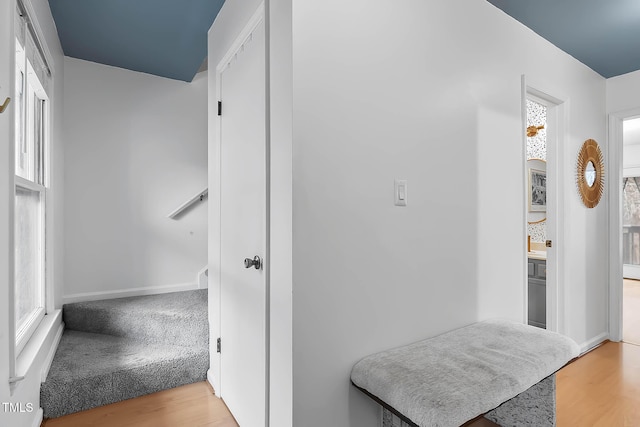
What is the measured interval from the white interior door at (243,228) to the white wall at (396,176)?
29cm

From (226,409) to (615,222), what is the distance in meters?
3.54

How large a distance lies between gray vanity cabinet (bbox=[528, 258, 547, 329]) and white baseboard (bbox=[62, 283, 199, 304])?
3168mm

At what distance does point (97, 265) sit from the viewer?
9.68 feet

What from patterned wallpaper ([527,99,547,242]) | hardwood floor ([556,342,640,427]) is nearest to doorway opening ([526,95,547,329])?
patterned wallpaper ([527,99,547,242])

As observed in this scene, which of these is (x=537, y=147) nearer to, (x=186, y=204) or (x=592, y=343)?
(x=592, y=343)

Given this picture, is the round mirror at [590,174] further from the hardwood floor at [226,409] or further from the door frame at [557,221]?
the hardwood floor at [226,409]

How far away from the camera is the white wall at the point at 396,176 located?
1267 mm

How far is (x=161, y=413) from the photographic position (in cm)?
193

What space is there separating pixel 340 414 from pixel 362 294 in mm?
463

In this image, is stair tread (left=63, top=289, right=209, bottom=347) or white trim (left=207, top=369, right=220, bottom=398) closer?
white trim (left=207, top=369, right=220, bottom=398)

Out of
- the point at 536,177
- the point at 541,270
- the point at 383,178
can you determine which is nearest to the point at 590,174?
the point at 536,177

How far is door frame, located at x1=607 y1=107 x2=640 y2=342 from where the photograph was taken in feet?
10.1

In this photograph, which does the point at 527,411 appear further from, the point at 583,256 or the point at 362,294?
the point at 583,256

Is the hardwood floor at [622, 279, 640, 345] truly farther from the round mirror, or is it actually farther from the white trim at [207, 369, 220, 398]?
the white trim at [207, 369, 220, 398]
